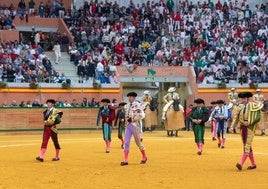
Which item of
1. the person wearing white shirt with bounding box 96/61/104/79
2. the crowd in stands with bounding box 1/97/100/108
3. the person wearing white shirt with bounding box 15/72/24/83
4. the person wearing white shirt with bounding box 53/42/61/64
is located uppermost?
the person wearing white shirt with bounding box 53/42/61/64

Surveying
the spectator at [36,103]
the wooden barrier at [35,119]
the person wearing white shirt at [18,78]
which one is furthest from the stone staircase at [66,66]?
the person wearing white shirt at [18,78]

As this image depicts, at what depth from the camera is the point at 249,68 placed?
1580 inches

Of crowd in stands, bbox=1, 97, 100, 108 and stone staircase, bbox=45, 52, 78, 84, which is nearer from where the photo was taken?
crowd in stands, bbox=1, 97, 100, 108

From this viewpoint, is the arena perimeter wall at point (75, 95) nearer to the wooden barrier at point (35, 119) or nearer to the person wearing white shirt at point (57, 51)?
the wooden barrier at point (35, 119)

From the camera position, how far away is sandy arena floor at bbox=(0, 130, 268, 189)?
13.4m

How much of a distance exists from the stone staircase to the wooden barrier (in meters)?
2.49

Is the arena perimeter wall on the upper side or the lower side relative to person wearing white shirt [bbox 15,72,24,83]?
lower

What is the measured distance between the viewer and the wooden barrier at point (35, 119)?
33.8 meters

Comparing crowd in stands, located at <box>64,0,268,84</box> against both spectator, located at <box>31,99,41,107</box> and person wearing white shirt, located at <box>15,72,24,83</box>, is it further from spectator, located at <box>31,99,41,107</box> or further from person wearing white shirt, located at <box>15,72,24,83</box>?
person wearing white shirt, located at <box>15,72,24,83</box>

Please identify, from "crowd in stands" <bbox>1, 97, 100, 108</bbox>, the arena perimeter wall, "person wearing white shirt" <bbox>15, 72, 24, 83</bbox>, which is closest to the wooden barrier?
the arena perimeter wall

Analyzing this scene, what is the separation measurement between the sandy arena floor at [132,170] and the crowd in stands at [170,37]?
53.0 feet

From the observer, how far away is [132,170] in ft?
52.4

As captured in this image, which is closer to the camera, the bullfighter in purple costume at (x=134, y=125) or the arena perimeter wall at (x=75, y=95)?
the bullfighter in purple costume at (x=134, y=125)

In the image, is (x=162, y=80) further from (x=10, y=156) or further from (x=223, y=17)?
(x=10, y=156)
